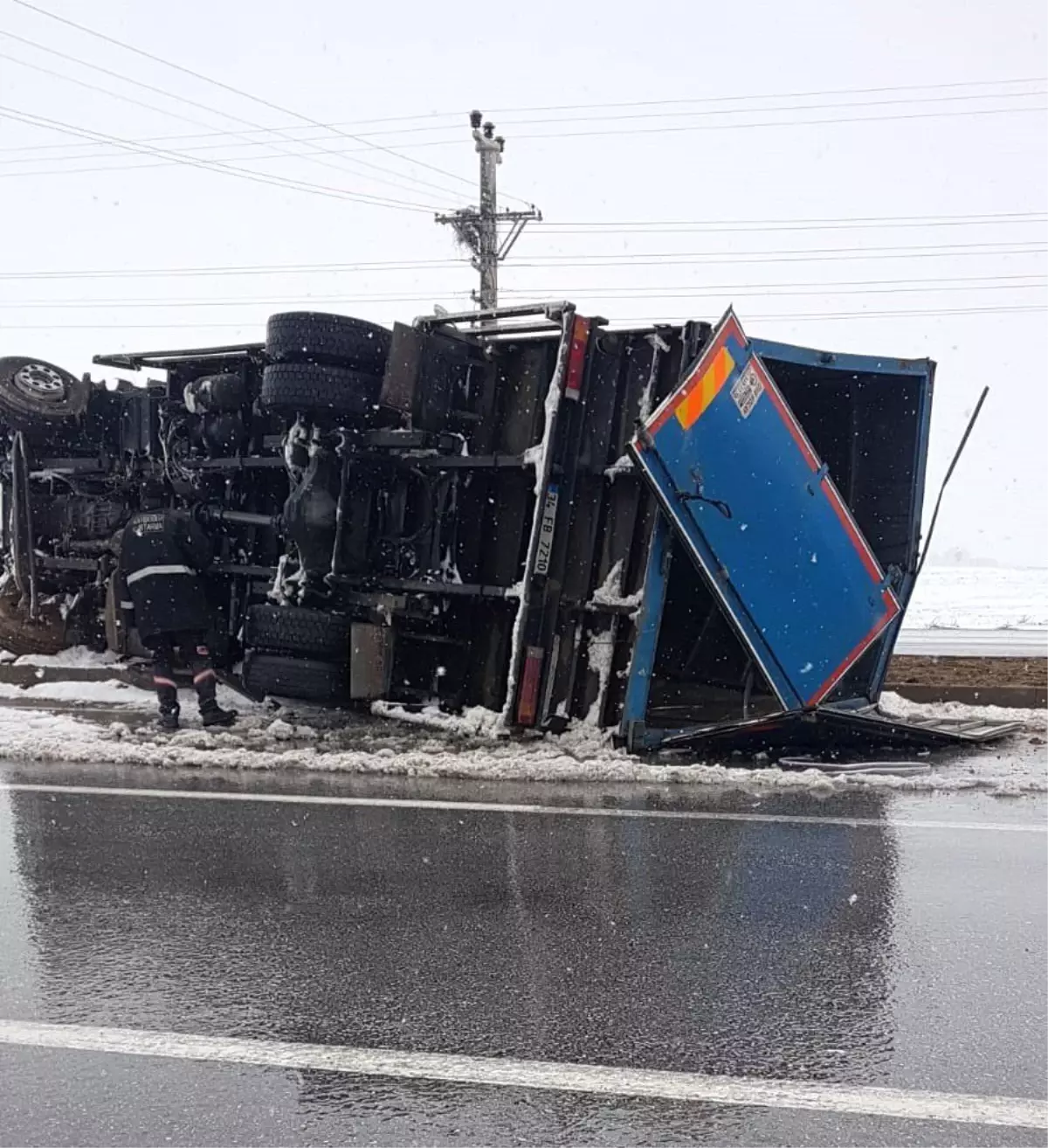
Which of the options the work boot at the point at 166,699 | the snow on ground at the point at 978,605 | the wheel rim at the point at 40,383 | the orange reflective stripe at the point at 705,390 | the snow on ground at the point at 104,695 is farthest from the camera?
the snow on ground at the point at 978,605

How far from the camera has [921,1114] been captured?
2477 millimetres

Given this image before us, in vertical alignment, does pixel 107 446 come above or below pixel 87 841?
above

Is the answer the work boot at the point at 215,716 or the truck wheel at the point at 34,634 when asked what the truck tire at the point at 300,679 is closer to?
the work boot at the point at 215,716

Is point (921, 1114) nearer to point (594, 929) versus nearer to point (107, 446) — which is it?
point (594, 929)

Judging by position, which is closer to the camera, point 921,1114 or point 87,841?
point 921,1114

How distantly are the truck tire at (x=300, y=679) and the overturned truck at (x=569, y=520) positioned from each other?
0.06 ft

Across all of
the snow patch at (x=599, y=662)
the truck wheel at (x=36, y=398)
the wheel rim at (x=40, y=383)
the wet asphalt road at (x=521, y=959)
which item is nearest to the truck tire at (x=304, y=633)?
the snow patch at (x=599, y=662)

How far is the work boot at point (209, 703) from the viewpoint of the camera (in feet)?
23.5

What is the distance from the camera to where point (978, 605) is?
26734 millimetres

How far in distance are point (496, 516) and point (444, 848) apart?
10.2 ft

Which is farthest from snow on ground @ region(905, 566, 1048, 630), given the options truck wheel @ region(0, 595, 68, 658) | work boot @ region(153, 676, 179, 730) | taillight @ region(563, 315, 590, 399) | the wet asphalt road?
the wet asphalt road

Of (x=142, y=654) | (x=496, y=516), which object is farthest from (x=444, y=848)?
(x=142, y=654)

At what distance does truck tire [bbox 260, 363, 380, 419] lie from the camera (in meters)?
6.95

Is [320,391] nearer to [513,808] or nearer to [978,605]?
[513,808]
